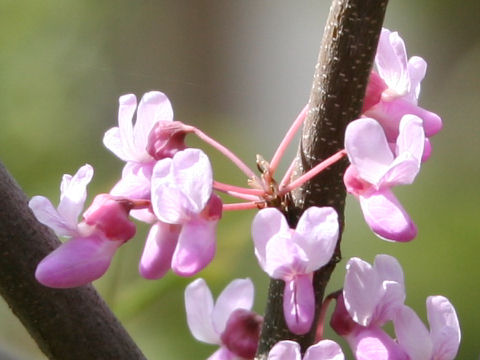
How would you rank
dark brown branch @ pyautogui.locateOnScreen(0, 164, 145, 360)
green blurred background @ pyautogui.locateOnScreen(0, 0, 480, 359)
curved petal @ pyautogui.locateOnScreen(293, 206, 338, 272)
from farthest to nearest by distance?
green blurred background @ pyautogui.locateOnScreen(0, 0, 480, 359)
dark brown branch @ pyautogui.locateOnScreen(0, 164, 145, 360)
curved petal @ pyautogui.locateOnScreen(293, 206, 338, 272)

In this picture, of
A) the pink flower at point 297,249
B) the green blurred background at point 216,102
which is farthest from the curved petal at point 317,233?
the green blurred background at point 216,102

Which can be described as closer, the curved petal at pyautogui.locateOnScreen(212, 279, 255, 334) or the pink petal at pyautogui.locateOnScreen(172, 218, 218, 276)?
the pink petal at pyautogui.locateOnScreen(172, 218, 218, 276)

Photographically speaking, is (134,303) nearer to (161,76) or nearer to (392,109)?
(392,109)

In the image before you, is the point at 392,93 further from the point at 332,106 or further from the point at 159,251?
the point at 159,251

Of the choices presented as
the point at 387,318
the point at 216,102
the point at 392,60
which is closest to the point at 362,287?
the point at 387,318

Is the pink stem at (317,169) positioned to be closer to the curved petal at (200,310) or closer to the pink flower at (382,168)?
the pink flower at (382,168)

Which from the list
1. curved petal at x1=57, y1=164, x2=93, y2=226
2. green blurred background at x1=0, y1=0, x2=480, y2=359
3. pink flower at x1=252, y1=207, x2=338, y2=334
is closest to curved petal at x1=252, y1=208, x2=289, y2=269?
pink flower at x1=252, y1=207, x2=338, y2=334

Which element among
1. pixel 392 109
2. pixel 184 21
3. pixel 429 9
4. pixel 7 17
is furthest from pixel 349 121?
pixel 184 21

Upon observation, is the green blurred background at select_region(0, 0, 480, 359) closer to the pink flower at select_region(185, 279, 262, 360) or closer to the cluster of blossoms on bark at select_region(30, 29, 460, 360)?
the pink flower at select_region(185, 279, 262, 360)
